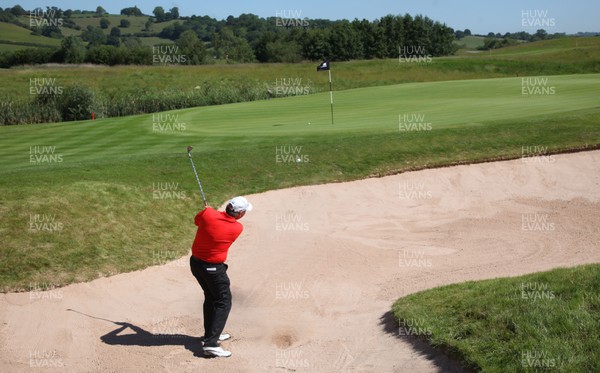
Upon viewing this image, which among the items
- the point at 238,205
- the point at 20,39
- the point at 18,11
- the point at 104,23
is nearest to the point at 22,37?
the point at 20,39

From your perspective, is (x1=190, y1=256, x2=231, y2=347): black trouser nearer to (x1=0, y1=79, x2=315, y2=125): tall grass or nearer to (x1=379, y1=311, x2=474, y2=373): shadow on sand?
(x1=379, y1=311, x2=474, y2=373): shadow on sand

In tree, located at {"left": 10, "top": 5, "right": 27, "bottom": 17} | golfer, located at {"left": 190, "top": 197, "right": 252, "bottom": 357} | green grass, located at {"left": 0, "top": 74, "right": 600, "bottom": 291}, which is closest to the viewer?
golfer, located at {"left": 190, "top": 197, "right": 252, "bottom": 357}

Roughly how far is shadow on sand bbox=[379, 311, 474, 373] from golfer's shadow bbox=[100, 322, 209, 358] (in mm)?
3156

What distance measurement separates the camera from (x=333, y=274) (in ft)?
45.5

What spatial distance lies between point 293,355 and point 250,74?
56.2 m

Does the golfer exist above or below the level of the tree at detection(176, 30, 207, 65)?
below

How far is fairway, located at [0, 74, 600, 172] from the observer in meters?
23.3

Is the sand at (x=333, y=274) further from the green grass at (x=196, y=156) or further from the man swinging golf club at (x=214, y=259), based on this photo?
the green grass at (x=196, y=156)

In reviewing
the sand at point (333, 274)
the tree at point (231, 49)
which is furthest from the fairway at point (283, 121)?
the tree at point (231, 49)

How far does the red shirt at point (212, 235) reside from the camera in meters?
10.3

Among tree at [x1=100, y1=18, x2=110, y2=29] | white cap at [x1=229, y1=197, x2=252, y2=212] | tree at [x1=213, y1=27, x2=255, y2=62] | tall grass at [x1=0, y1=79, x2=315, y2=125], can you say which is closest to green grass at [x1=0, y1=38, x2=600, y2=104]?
tall grass at [x1=0, y1=79, x2=315, y2=125]

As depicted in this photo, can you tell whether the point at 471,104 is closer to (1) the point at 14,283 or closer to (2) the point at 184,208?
(2) the point at 184,208

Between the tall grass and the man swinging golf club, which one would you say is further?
the tall grass

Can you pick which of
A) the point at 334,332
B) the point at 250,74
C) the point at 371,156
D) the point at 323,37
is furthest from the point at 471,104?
the point at 323,37
